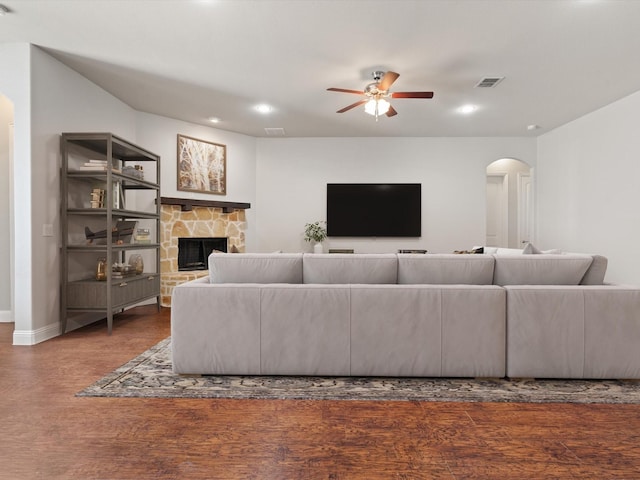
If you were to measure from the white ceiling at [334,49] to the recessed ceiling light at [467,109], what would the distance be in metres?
0.13

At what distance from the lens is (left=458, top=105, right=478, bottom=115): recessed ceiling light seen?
17.4 ft

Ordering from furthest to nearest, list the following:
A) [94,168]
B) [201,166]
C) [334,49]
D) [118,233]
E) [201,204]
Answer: [201,166] < [201,204] < [118,233] < [94,168] < [334,49]

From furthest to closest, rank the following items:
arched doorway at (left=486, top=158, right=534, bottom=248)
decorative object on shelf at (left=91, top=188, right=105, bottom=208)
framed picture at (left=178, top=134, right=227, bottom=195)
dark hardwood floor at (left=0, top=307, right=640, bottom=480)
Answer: arched doorway at (left=486, top=158, right=534, bottom=248)
framed picture at (left=178, top=134, right=227, bottom=195)
decorative object on shelf at (left=91, top=188, right=105, bottom=208)
dark hardwood floor at (left=0, top=307, right=640, bottom=480)

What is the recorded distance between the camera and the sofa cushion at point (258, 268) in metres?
2.68

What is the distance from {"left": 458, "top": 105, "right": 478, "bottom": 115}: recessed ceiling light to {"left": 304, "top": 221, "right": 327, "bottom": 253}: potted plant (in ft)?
9.69

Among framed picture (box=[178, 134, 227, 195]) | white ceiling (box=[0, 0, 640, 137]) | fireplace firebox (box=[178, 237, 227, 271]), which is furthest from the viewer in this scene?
fireplace firebox (box=[178, 237, 227, 271])

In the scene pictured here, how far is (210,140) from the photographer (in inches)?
253

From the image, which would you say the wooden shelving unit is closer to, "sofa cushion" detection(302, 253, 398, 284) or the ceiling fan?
"sofa cushion" detection(302, 253, 398, 284)

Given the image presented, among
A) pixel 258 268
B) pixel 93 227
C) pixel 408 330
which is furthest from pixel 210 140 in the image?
pixel 408 330

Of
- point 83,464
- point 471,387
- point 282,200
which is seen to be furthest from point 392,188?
point 83,464

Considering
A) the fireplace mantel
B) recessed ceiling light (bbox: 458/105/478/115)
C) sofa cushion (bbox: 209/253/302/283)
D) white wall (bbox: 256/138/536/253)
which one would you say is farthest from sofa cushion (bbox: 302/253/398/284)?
white wall (bbox: 256/138/536/253)

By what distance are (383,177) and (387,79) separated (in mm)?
3354

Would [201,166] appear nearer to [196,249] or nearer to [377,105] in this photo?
[196,249]

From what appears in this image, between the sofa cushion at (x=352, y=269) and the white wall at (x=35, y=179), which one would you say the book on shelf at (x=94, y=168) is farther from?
the sofa cushion at (x=352, y=269)
